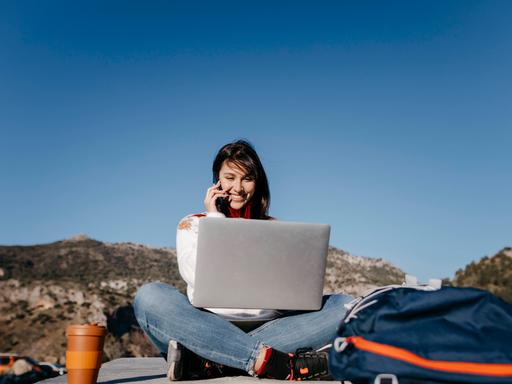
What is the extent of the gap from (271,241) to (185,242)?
0.69 m

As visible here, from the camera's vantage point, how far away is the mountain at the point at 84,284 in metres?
28.7

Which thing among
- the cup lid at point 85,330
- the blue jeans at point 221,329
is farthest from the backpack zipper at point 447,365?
the cup lid at point 85,330

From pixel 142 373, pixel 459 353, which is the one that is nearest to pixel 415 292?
pixel 459 353

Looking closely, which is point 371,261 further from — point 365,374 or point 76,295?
point 365,374

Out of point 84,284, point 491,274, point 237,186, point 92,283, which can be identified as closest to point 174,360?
point 237,186

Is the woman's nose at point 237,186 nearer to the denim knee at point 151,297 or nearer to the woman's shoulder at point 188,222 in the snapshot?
the woman's shoulder at point 188,222

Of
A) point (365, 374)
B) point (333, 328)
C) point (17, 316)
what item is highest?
point (365, 374)

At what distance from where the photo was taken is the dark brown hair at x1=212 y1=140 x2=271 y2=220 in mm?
3850

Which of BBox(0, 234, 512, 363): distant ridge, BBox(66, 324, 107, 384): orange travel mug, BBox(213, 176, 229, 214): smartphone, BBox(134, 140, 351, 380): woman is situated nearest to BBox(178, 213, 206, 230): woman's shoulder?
BBox(134, 140, 351, 380): woman

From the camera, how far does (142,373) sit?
4281 millimetres

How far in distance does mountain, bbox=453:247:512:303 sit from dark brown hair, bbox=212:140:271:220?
88.2 feet

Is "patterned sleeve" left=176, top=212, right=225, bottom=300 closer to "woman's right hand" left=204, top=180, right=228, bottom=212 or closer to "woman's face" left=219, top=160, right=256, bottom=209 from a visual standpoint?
"woman's right hand" left=204, top=180, right=228, bottom=212

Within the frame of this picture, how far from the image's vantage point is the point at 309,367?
3115mm

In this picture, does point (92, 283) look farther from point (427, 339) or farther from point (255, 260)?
point (427, 339)
